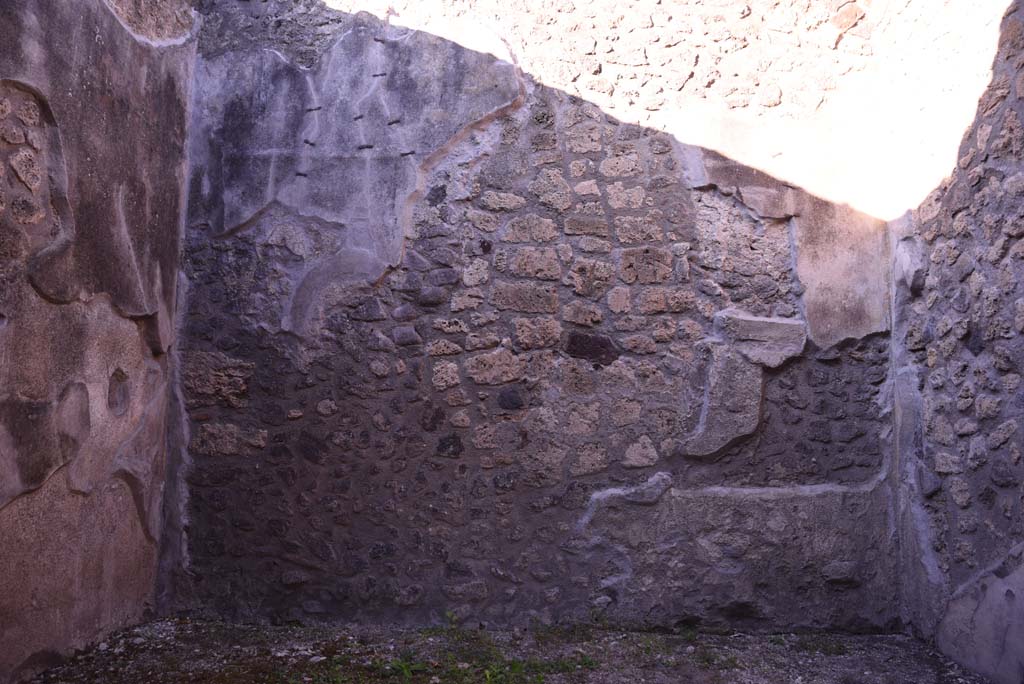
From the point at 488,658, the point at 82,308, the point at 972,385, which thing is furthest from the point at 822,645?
the point at 82,308

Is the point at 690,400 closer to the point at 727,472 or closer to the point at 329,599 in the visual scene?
the point at 727,472

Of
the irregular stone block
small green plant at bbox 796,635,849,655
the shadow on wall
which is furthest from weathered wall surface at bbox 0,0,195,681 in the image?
small green plant at bbox 796,635,849,655

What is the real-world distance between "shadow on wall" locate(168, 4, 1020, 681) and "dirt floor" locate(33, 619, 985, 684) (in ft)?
0.35

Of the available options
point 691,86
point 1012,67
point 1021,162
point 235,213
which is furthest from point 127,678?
point 1012,67

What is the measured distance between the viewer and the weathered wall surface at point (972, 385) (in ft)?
7.88

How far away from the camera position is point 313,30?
3.30 m

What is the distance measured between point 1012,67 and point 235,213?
9.08 feet

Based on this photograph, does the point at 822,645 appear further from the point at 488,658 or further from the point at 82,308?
the point at 82,308

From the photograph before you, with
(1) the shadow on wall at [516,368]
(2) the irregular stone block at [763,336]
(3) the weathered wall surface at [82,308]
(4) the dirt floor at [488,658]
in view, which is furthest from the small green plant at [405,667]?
(2) the irregular stone block at [763,336]

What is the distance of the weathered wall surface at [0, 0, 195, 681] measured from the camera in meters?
2.25

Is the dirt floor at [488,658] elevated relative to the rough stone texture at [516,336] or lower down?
lower down

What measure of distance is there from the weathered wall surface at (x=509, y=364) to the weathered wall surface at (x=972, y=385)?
0.57ft

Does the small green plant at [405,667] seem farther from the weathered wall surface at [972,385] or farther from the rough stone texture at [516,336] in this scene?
the weathered wall surface at [972,385]

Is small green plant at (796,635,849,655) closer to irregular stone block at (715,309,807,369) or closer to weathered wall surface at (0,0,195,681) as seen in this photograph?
irregular stone block at (715,309,807,369)
